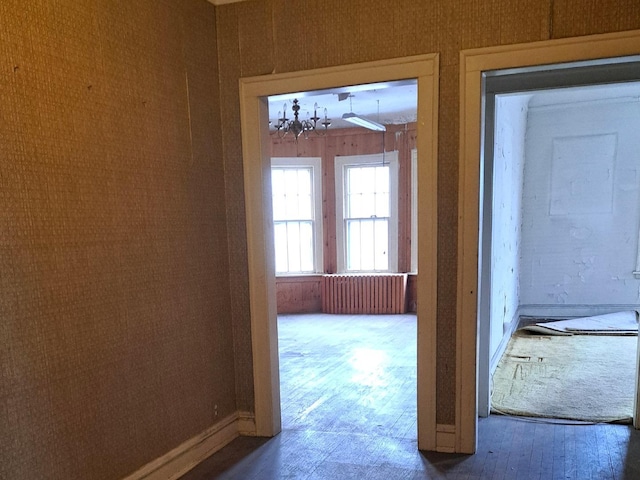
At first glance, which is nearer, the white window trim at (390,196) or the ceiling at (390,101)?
the ceiling at (390,101)

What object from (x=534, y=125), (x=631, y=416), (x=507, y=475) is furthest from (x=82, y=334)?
(x=534, y=125)

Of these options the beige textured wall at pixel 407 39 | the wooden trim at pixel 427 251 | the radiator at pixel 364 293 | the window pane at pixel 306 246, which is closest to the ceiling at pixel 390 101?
the window pane at pixel 306 246

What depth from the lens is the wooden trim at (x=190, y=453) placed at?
2.32 meters

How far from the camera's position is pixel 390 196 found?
6996 millimetres

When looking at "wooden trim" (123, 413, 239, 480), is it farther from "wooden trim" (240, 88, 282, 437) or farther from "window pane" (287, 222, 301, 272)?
"window pane" (287, 222, 301, 272)

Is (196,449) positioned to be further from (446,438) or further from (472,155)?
(472,155)

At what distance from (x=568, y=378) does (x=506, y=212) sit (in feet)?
5.91

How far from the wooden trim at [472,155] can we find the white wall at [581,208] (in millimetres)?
4434

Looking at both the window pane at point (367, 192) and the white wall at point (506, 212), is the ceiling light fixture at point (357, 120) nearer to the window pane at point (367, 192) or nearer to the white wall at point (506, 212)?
the window pane at point (367, 192)

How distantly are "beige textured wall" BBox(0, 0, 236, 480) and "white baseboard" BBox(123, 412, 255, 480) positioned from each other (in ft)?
0.19

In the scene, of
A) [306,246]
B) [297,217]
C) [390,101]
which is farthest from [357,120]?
[306,246]

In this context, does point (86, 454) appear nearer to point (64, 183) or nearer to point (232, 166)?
point (64, 183)

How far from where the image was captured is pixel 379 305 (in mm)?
7016

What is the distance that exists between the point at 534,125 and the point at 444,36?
4.62m
